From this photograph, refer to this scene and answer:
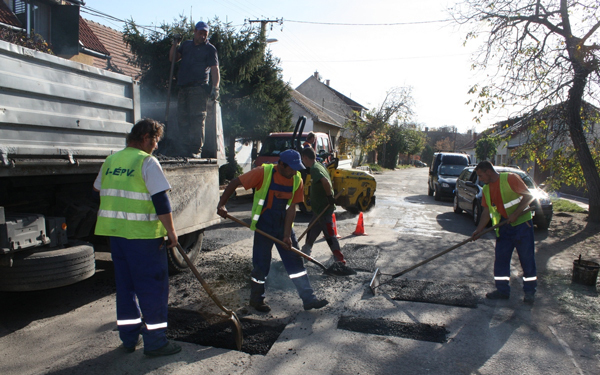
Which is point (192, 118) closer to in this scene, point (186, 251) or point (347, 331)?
point (186, 251)

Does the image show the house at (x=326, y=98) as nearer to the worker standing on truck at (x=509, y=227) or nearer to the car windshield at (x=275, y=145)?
the car windshield at (x=275, y=145)

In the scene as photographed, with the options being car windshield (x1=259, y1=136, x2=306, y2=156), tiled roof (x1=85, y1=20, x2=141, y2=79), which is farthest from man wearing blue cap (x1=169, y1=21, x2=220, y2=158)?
tiled roof (x1=85, y1=20, x2=141, y2=79)

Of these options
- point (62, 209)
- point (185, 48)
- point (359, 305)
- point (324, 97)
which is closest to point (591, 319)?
point (359, 305)

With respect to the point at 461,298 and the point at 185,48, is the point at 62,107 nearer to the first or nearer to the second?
the point at 185,48

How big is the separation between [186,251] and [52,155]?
7.70 feet

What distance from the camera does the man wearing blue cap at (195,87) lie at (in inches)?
229

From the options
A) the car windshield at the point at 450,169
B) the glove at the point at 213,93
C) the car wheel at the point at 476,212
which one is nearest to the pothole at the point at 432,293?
the glove at the point at 213,93

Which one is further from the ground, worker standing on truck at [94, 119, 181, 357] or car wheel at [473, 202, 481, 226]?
worker standing on truck at [94, 119, 181, 357]

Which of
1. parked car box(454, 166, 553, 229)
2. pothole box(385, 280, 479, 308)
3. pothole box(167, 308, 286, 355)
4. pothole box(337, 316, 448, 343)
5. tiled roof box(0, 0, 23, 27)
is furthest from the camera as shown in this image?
tiled roof box(0, 0, 23, 27)

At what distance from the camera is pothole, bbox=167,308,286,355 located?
11.7ft


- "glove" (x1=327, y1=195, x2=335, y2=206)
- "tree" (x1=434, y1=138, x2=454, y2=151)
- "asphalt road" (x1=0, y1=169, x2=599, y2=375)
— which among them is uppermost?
"tree" (x1=434, y1=138, x2=454, y2=151)

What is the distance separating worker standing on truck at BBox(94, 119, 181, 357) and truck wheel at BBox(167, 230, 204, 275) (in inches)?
72.7

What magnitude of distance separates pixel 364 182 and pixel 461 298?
204 inches

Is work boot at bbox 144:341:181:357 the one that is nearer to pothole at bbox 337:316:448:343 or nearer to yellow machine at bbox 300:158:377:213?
pothole at bbox 337:316:448:343
